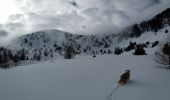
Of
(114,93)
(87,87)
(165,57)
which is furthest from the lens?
(165,57)

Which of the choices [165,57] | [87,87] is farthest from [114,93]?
[165,57]

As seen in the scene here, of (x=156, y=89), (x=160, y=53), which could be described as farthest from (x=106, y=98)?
(x=160, y=53)

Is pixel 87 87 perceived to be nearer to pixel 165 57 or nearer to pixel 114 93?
pixel 114 93

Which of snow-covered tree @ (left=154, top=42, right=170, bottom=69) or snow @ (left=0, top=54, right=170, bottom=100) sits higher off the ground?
snow-covered tree @ (left=154, top=42, right=170, bottom=69)

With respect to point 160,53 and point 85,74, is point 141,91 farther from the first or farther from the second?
point 160,53

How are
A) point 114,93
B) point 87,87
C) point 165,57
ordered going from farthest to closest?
point 165,57, point 87,87, point 114,93

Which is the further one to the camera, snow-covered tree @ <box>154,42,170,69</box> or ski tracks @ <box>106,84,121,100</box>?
snow-covered tree @ <box>154,42,170,69</box>

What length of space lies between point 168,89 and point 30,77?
16.3 metres

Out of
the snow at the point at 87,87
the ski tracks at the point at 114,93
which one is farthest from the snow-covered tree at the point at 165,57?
the ski tracks at the point at 114,93

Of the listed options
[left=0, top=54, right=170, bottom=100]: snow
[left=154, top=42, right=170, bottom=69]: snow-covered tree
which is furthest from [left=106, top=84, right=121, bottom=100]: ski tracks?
[left=154, top=42, right=170, bottom=69]: snow-covered tree

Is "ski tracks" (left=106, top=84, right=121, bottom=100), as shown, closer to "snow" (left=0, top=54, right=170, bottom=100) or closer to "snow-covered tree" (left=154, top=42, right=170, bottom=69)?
"snow" (left=0, top=54, right=170, bottom=100)

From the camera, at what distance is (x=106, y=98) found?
59.2ft

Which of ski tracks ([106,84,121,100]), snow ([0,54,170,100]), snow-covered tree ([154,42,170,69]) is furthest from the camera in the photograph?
snow-covered tree ([154,42,170,69])

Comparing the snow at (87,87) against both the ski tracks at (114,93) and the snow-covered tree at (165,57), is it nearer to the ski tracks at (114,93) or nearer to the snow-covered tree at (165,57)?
the ski tracks at (114,93)
